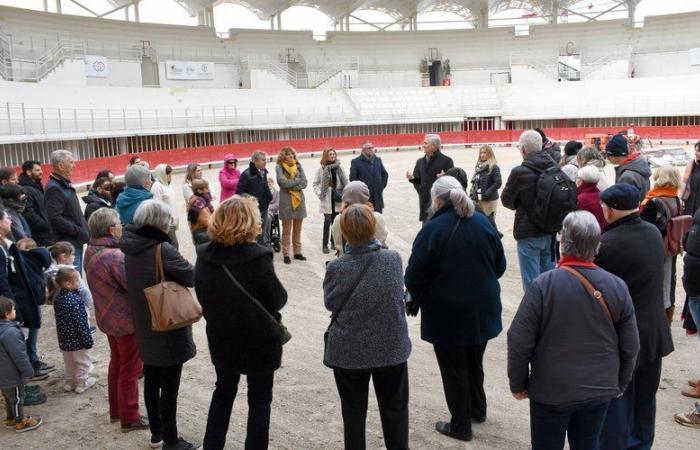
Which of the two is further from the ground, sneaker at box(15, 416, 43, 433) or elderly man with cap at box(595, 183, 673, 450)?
elderly man with cap at box(595, 183, 673, 450)

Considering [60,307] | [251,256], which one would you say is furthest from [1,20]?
[251,256]

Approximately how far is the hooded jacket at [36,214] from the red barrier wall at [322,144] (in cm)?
1488

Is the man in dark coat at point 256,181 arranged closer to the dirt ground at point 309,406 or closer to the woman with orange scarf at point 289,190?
the woman with orange scarf at point 289,190

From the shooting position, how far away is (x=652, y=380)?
432 cm

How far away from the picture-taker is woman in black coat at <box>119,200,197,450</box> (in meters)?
4.56

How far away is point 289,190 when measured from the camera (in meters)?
10.4

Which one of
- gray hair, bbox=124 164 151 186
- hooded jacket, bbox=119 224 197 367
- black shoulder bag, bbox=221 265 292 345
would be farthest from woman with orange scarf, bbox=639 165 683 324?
gray hair, bbox=124 164 151 186

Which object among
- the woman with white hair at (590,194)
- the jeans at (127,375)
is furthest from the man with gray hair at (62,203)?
the woman with white hair at (590,194)

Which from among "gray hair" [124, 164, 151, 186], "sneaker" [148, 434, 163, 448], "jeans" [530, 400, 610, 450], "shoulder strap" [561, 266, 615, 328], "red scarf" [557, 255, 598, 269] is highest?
"gray hair" [124, 164, 151, 186]

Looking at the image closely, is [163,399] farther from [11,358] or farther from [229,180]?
[229,180]

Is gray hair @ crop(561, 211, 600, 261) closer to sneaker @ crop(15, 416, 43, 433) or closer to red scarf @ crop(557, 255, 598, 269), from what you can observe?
red scarf @ crop(557, 255, 598, 269)

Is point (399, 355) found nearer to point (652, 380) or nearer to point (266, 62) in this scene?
point (652, 380)

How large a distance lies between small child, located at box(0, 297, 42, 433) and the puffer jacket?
182 inches

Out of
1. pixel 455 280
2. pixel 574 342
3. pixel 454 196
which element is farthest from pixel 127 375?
pixel 574 342
